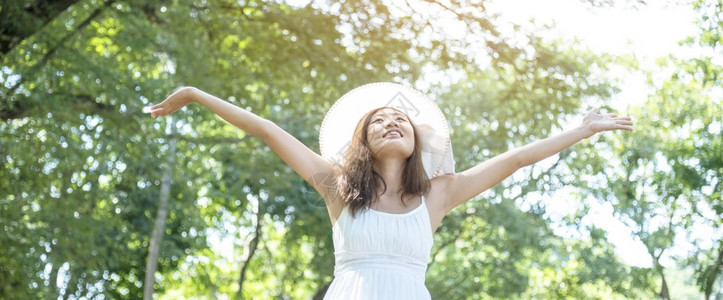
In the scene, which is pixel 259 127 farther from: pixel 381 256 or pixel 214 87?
pixel 214 87

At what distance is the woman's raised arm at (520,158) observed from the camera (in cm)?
376

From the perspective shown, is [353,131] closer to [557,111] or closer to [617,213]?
[557,111]

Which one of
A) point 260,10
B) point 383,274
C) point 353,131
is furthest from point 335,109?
point 260,10

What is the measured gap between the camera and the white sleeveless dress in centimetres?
350

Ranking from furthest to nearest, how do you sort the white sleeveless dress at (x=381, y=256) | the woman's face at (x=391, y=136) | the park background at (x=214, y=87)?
the park background at (x=214, y=87) → the woman's face at (x=391, y=136) → the white sleeveless dress at (x=381, y=256)

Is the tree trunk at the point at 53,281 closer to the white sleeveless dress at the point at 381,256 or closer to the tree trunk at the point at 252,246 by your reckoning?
the tree trunk at the point at 252,246

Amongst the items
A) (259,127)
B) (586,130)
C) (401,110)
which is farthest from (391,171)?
(586,130)

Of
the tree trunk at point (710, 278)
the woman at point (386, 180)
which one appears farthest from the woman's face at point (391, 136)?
the tree trunk at point (710, 278)

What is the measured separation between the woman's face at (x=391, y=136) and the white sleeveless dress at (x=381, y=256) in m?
0.26

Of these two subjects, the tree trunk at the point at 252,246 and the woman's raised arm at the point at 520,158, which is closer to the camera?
the woman's raised arm at the point at 520,158

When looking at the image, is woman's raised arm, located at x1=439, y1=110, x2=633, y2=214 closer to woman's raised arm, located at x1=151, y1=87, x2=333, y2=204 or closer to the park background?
woman's raised arm, located at x1=151, y1=87, x2=333, y2=204

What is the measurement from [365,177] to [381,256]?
0.33 m

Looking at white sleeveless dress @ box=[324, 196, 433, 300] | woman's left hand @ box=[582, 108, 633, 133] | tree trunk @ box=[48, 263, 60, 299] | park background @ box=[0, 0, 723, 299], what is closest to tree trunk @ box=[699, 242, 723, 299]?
park background @ box=[0, 0, 723, 299]

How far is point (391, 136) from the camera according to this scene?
3.80 meters
